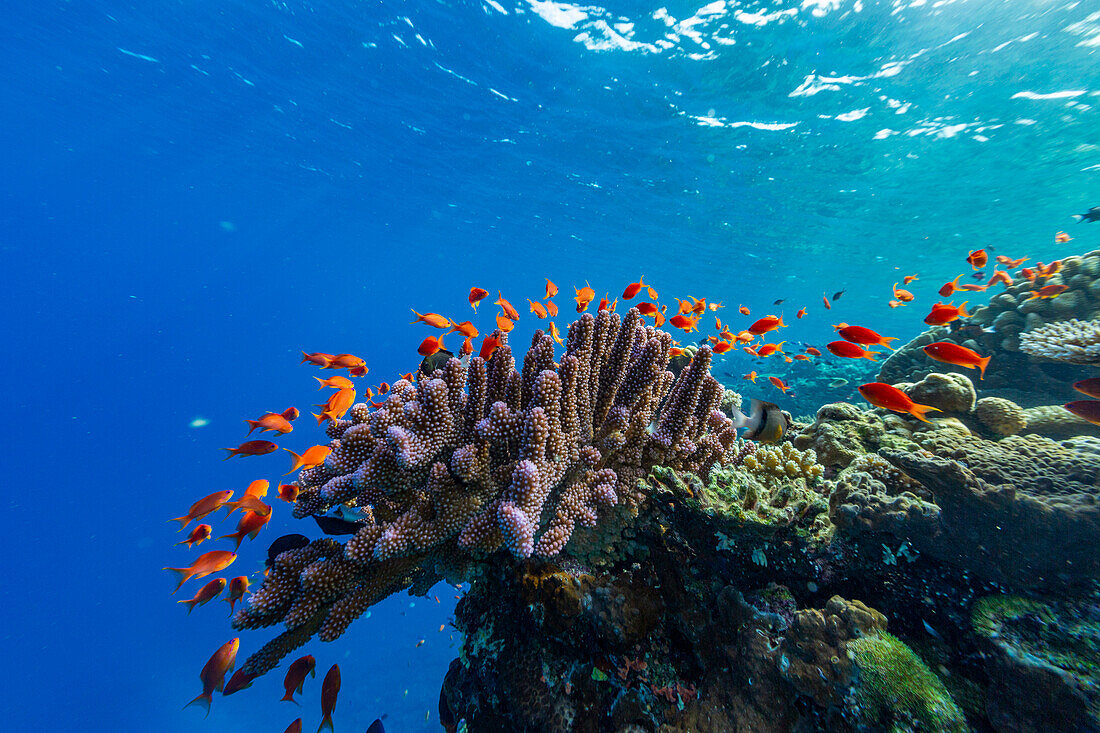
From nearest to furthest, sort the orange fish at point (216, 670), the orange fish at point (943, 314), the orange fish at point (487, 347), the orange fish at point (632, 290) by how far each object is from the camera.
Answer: the orange fish at point (487, 347) < the orange fish at point (216, 670) < the orange fish at point (943, 314) < the orange fish at point (632, 290)

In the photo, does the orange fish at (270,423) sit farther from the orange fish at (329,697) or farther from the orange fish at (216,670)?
the orange fish at (329,697)

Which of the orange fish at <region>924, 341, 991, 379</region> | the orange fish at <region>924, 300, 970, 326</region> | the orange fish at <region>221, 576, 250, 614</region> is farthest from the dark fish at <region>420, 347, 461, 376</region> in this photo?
the orange fish at <region>924, 300, 970, 326</region>

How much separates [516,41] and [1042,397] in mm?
19000

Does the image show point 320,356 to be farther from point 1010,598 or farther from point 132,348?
point 132,348

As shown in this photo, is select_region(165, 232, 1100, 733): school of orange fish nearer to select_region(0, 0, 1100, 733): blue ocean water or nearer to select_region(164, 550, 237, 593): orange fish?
select_region(164, 550, 237, 593): orange fish

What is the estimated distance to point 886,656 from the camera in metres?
1.86

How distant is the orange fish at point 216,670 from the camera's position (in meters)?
3.97

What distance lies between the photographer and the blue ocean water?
1431 centimetres

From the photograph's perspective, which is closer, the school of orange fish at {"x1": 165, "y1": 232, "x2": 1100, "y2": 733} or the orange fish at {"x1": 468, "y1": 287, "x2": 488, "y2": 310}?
the school of orange fish at {"x1": 165, "y1": 232, "x2": 1100, "y2": 733}

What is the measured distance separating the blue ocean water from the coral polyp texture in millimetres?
13218

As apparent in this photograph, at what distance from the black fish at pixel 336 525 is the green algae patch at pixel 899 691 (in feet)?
9.78

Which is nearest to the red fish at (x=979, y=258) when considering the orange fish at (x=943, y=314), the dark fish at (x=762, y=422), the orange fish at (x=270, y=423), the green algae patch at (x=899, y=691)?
the orange fish at (x=943, y=314)

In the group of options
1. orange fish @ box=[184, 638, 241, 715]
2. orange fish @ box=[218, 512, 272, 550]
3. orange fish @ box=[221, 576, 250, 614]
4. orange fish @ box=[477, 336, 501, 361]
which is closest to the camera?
orange fish @ box=[218, 512, 272, 550]

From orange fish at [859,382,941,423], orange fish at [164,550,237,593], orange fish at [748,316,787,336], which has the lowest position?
orange fish at [164,550,237,593]
